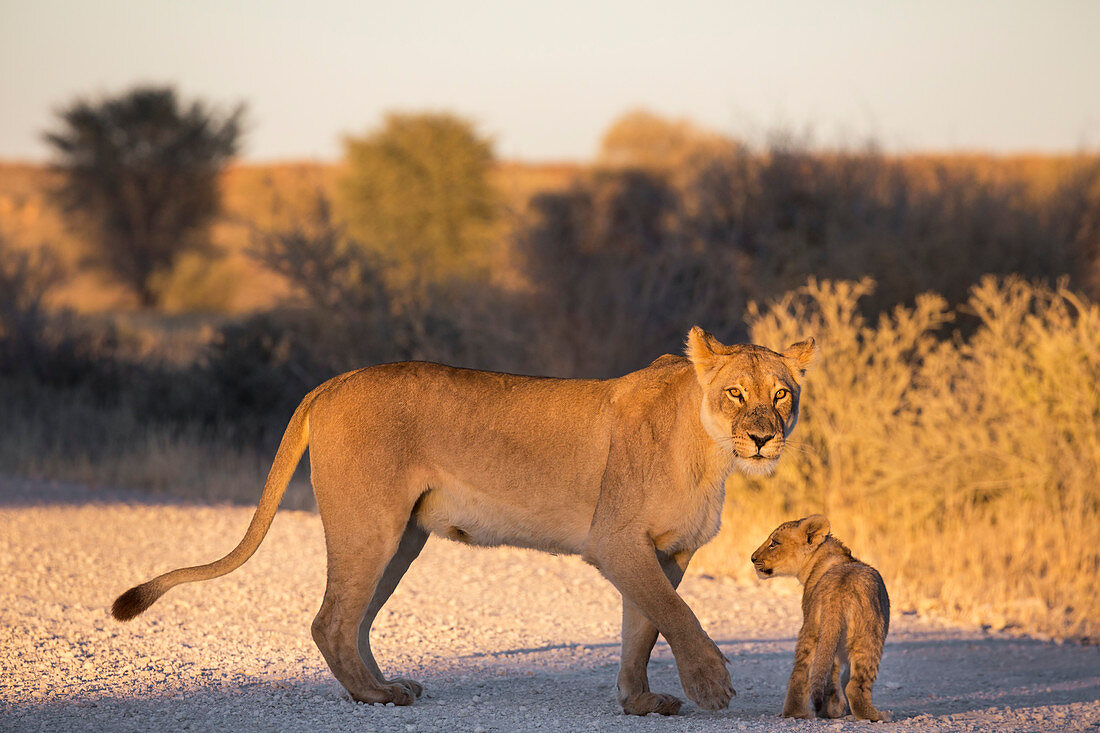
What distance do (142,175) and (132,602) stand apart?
37.2 metres

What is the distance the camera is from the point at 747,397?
5410 millimetres

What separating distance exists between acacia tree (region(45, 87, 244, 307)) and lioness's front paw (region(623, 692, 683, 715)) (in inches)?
1407

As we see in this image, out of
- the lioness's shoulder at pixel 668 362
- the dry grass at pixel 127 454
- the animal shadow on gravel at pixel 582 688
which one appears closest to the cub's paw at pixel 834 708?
the animal shadow on gravel at pixel 582 688

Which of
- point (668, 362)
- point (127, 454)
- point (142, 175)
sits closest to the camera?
point (668, 362)

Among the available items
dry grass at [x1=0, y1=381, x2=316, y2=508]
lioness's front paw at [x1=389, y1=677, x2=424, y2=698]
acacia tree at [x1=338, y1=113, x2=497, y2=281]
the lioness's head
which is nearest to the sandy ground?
lioness's front paw at [x1=389, y1=677, x2=424, y2=698]

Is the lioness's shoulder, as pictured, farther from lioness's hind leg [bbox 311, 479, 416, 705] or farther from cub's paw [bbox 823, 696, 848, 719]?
cub's paw [bbox 823, 696, 848, 719]

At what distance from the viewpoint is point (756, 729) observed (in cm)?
507

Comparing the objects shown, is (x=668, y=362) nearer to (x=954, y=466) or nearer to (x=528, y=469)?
(x=528, y=469)

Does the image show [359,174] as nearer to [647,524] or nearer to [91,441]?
[91,441]

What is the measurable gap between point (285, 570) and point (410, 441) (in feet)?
12.0

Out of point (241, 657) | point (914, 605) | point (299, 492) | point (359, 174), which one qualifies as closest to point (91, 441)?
point (299, 492)

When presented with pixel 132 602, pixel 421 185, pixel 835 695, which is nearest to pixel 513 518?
pixel 835 695

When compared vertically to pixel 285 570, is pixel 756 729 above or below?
above

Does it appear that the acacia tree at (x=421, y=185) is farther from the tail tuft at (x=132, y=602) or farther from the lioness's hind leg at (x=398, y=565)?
the tail tuft at (x=132, y=602)
